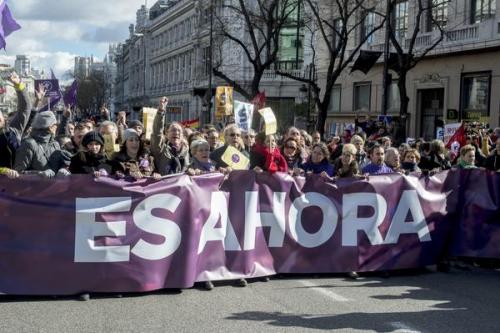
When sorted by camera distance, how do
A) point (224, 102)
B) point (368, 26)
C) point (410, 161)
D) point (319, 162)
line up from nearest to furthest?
point (319, 162) < point (410, 161) < point (224, 102) < point (368, 26)

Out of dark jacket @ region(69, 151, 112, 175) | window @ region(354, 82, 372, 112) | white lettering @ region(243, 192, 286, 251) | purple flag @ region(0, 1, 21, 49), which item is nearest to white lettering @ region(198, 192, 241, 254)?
white lettering @ region(243, 192, 286, 251)

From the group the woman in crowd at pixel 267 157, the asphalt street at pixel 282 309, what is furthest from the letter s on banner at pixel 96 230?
the woman in crowd at pixel 267 157

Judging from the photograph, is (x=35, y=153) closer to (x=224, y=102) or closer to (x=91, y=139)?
(x=91, y=139)

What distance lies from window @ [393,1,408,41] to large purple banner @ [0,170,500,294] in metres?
25.7

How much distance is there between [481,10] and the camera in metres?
28.1

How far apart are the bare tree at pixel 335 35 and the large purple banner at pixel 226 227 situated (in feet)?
58.5

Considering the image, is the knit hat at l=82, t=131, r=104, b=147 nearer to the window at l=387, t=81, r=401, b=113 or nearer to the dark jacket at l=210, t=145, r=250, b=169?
the dark jacket at l=210, t=145, r=250, b=169

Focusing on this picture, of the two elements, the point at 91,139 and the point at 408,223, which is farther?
the point at 408,223

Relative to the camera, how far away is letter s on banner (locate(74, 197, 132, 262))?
7090mm

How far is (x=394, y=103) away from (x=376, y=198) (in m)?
26.4

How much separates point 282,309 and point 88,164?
9.04ft

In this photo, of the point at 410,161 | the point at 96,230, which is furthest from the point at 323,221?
the point at 96,230

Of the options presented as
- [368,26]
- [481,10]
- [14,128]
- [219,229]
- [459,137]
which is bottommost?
[219,229]

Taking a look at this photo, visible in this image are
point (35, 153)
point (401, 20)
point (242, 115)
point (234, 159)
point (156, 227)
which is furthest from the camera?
point (401, 20)
